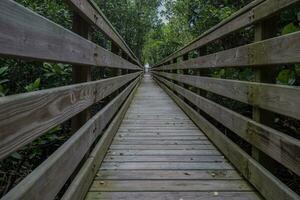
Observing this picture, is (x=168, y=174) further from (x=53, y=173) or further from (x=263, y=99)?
(x=53, y=173)

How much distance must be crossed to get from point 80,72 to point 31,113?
4.00ft

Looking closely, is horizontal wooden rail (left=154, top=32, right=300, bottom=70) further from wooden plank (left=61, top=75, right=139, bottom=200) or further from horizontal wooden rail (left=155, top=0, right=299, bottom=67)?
wooden plank (left=61, top=75, right=139, bottom=200)

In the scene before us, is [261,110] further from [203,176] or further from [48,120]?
[48,120]

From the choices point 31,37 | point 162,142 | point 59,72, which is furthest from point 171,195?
point 59,72

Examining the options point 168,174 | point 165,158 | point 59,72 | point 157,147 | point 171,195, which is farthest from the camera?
point 59,72

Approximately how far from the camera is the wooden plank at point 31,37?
993 mm

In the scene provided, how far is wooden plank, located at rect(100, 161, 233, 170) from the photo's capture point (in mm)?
2748

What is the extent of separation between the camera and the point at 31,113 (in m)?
1.17

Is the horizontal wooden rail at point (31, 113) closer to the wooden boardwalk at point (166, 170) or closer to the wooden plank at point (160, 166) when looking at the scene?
the wooden boardwalk at point (166, 170)

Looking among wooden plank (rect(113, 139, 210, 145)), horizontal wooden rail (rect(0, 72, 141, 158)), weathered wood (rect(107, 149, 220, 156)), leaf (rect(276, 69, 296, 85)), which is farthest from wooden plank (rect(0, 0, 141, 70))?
wooden plank (rect(113, 139, 210, 145))

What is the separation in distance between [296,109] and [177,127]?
3.00 meters

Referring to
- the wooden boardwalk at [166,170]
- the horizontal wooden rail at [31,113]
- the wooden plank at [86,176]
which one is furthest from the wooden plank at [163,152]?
the horizontal wooden rail at [31,113]

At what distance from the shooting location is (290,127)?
3396 millimetres

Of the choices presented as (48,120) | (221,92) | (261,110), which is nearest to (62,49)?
(48,120)
